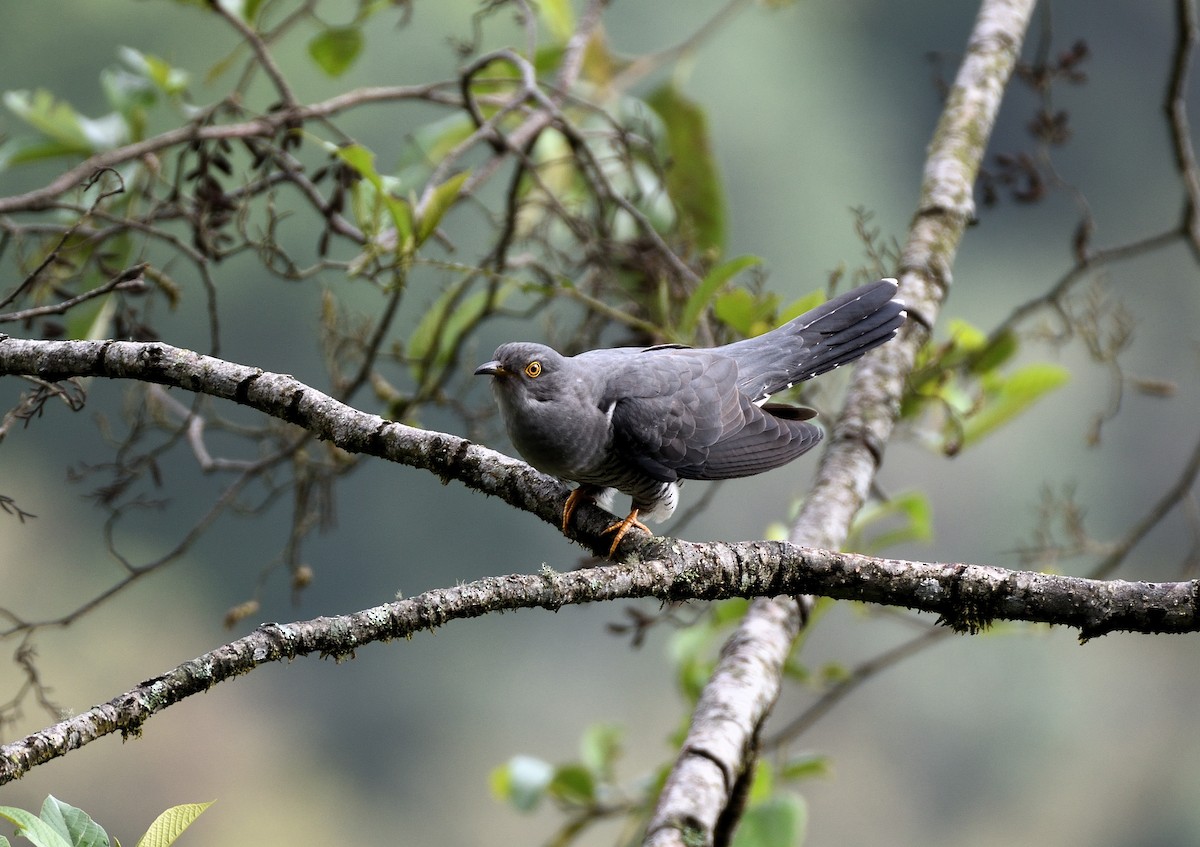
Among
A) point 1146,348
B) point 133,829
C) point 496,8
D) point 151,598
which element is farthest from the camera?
point 1146,348

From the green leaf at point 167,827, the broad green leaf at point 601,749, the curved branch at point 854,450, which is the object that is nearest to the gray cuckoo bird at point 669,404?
the curved branch at point 854,450

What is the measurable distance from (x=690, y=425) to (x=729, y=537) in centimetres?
286

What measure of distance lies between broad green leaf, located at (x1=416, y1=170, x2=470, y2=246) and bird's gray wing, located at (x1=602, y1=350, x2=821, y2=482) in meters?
0.38

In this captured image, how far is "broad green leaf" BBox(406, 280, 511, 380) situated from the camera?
78.6 inches

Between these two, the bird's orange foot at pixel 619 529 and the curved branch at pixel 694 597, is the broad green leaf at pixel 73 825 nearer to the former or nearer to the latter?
the curved branch at pixel 694 597

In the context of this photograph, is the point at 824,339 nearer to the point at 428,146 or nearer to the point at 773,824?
the point at 773,824

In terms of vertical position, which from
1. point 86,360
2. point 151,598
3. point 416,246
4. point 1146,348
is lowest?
point 86,360

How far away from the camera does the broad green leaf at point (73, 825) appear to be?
84cm

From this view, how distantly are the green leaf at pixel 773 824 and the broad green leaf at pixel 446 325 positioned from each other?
1.06 m

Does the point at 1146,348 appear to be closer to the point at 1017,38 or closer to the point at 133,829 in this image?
the point at 1017,38

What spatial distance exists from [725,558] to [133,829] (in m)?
3.67

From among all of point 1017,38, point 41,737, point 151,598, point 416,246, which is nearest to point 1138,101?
point 1017,38

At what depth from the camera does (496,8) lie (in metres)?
1.95

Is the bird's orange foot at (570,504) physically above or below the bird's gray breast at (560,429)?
below
